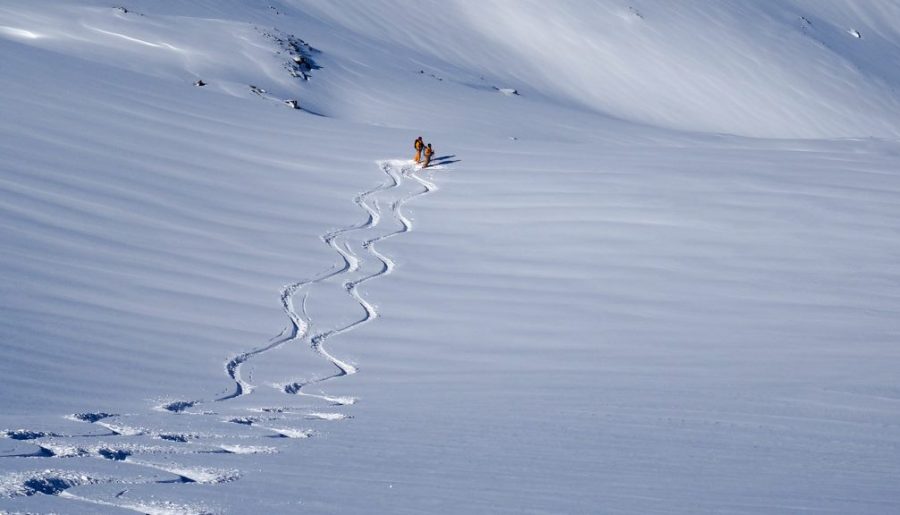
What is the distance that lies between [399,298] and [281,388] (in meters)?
3.35

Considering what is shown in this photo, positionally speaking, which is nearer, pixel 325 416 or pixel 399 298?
pixel 325 416

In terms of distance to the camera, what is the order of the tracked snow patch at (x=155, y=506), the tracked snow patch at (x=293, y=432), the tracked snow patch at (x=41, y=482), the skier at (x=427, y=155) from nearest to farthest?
the tracked snow patch at (x=155, y=506)
the tracked snow patch at (x=41, y=482)
the tracked snow patch at (x=293, y=432)
the skier at (x=427, y=155)

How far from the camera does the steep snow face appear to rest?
32.9 m

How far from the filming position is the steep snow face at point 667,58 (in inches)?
1295

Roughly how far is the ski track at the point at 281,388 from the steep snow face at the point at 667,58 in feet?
56.2

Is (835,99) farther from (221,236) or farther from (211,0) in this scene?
(221,236)

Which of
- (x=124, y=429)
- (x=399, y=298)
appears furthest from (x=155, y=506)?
(x=399, y=298)

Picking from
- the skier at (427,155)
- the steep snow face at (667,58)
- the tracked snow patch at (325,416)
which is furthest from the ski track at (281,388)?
the steep snow face at (667,58)

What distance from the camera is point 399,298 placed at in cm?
1148

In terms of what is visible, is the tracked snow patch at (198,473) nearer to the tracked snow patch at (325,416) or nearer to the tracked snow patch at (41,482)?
the tracked snow patch at (41,482)

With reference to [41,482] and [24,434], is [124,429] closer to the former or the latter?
[24,434]

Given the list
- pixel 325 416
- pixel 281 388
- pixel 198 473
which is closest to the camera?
pixel 198 473

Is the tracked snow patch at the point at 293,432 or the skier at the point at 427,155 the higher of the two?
the skier at the point at 427,155

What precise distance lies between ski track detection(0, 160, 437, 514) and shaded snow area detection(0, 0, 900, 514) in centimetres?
4
